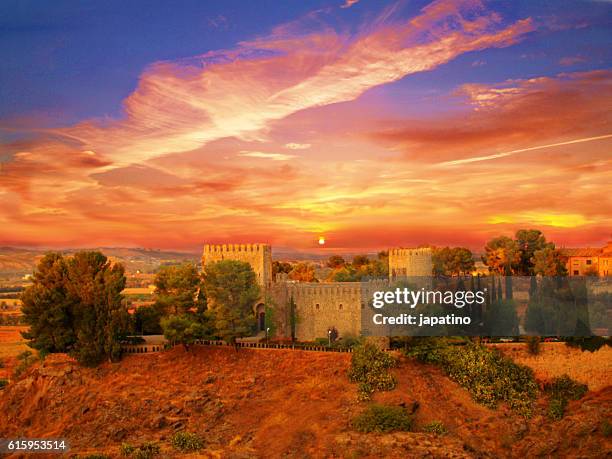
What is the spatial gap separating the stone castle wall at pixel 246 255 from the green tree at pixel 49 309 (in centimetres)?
923

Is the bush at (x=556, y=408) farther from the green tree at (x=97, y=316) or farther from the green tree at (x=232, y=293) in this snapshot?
the green tree at (x=97, y=316)

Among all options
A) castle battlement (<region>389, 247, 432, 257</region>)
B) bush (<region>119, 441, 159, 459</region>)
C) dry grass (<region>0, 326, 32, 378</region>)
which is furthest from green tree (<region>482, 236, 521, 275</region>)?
dry grass (<region>0, 326, 32, 378</region>)

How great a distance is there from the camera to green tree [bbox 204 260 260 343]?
36438mm

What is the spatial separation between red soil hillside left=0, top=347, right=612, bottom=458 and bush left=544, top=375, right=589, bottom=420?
0.55 meters

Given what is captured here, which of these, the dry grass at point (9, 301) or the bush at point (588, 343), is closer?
the bush at point (588, 343)

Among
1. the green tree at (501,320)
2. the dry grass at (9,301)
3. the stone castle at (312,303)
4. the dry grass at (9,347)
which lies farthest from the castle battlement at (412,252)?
the dry grass at (9,301)

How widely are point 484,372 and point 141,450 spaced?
18.5m

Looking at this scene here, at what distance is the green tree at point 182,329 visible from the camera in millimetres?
34531

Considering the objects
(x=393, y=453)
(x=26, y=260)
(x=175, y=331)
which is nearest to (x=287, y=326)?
(x=175, y=331)

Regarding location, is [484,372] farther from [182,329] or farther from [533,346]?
[182,329]

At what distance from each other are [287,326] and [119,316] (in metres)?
10.6

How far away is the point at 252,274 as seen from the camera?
39062mm

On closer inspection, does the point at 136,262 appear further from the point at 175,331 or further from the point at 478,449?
the point at 478,449

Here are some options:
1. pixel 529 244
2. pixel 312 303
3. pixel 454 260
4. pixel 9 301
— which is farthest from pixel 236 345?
pixel 9 301
